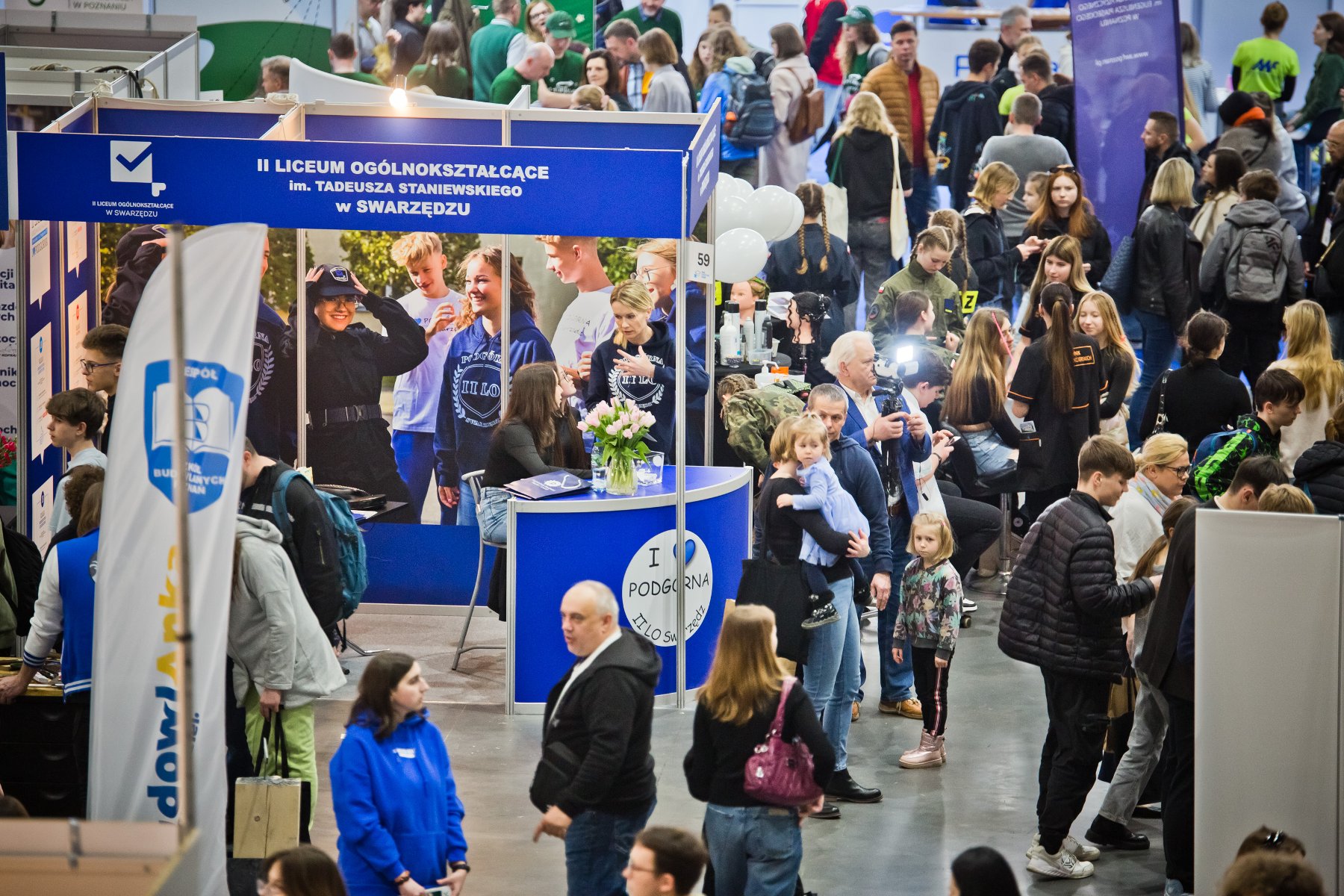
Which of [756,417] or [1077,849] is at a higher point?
[756,417]

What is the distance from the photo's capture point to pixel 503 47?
41.1 ft

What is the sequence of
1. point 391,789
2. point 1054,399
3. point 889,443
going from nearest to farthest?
point 391,789 < point 889,443 < point 1054,399

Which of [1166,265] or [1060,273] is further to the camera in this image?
[1166,265]

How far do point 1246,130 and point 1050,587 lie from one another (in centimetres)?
713

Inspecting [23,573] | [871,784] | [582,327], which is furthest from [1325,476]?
[23,573]

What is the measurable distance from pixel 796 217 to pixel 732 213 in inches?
16.7

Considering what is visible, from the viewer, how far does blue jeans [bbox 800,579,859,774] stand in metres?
5.94

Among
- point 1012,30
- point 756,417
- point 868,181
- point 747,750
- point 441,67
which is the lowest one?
point 747,750

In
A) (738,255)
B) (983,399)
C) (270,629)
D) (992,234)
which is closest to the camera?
(270,629)

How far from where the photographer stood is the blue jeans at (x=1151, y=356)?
394 inches

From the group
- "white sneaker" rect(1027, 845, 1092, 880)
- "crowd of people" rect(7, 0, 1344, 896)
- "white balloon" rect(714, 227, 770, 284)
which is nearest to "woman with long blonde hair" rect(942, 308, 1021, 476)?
"crowd of people" rect(7, 0, 1344, 896)

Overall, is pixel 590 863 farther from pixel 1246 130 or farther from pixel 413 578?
pixel 1246 130

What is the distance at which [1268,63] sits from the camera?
13.3 m

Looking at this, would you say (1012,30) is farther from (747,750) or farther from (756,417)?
(747,750)
